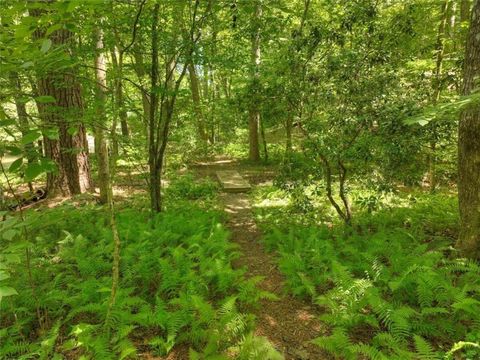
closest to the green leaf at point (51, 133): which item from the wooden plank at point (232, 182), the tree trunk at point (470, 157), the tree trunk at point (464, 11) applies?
the tree trunk at point (470, 157)

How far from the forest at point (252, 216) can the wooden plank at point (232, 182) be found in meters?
1.45

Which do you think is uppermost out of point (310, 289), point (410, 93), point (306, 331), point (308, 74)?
point (308, 74)

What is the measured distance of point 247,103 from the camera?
7.39 m

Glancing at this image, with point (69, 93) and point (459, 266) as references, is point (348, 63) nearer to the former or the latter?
point (459, 266)

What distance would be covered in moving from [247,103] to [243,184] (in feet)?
14.3

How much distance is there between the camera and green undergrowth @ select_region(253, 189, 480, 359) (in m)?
3.38

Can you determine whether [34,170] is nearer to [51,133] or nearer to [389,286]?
[51,133]

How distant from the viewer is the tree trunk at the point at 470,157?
457cm

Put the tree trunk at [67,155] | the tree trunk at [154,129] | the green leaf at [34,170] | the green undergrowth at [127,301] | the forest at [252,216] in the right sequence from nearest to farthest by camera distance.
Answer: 1. the green leaf at [34,170]
2. the forest at [252,216]
3. the green undergrowth at [127,301]
4. the tree trunk at [154,129]
5. the tree trunk at [67,155]

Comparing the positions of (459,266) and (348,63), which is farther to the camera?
(348,63)

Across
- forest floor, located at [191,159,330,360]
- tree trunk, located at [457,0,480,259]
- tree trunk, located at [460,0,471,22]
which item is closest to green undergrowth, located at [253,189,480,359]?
forest floor, located at [191,159,330,360]

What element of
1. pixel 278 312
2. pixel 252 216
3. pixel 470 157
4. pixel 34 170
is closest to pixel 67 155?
pixel 252 216

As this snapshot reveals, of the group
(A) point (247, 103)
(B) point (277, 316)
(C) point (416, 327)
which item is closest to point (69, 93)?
(A) point (247, 103)

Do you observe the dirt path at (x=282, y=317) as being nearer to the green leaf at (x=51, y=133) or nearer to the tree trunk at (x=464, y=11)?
the green leaf at (x=51, y=133)
